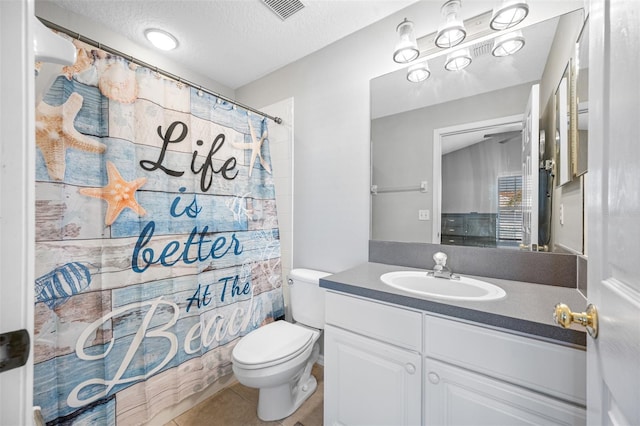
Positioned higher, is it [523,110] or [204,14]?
[204,14]

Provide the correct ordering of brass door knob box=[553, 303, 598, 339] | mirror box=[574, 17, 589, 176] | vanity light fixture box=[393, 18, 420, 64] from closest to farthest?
brass door knob box=[553, 303, 598, 339] < mirror box=[574, 17, 589, 176] < vanity light fixture box=[393, 18, 420, 64]

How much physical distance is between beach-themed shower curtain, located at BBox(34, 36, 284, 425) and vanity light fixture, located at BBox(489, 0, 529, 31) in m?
1.51

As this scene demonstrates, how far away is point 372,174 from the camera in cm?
166

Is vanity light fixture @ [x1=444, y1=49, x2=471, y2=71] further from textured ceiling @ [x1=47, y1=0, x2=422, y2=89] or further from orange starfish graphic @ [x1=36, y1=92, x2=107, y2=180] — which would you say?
orange starfish graphic @ [x1=36, y1=92, x2=107, y2=180]

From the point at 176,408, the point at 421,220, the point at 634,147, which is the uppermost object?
the point at 634,147

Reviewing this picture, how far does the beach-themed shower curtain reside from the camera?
42.7 inches

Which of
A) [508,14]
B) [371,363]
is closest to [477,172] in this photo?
[508,14]

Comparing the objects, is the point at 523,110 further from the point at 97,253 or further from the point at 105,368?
the point at 105,368

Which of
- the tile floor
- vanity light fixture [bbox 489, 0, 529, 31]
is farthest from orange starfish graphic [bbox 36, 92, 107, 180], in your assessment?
vanity light fixture [bbox 489, 0, 529, 31]

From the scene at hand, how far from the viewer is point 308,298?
1727mm

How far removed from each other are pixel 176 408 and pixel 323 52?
246 cm

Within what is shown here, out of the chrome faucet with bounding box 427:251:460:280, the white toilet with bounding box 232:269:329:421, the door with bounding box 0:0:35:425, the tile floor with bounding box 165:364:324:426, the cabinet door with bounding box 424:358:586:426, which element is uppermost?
the door with bounding box 0:0:35:425

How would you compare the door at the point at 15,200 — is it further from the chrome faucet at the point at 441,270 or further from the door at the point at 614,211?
the chrome faucet at the point at 441,270

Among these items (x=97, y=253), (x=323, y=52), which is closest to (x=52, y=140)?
(x=97, y=253)
